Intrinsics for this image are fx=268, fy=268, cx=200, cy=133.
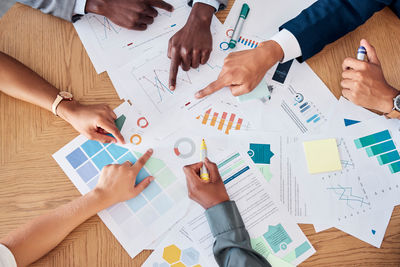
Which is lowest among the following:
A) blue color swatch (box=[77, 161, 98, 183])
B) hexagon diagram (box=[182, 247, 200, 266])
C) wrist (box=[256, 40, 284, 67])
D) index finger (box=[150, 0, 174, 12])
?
hexagon diagram (box=[182, 247, 200, 266])

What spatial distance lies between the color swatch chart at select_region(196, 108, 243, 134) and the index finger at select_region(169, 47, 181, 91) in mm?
143

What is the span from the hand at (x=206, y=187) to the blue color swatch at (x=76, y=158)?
0.33 meters

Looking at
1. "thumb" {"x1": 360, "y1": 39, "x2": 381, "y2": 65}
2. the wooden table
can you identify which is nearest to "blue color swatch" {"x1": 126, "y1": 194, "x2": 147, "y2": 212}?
the wooden table

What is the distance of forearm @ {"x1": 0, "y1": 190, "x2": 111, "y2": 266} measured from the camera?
0.75 meters

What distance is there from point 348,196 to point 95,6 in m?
1.06

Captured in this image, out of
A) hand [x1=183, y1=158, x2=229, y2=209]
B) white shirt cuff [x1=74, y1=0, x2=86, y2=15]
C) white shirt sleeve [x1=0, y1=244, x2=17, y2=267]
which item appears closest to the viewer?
white shirt sleeve [x1=0, y1=244, x2=17, y2=267]

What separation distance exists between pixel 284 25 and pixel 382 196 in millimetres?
648

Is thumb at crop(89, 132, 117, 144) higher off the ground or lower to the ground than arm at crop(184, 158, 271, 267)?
higher

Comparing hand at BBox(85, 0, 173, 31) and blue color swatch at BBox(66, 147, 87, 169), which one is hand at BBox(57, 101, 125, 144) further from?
hand at BBox(85, 0, 173, 31)

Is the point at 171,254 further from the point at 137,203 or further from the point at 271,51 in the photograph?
the point at 271,51

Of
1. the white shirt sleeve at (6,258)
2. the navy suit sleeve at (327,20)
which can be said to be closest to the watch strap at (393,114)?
the navy suit sleeve at (327,20)

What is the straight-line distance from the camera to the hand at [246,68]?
89cm

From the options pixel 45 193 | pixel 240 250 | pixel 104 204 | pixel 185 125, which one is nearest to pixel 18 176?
pixel 45 193

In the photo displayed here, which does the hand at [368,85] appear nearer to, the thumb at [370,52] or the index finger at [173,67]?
the thumb at [370,52]
